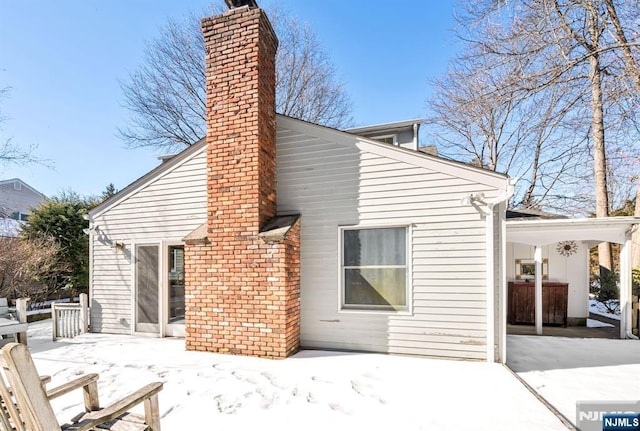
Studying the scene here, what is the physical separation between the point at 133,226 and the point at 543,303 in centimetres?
974

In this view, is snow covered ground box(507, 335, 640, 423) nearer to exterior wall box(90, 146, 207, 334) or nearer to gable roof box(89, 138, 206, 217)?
exterior wall box(90, 146, 207, 334)

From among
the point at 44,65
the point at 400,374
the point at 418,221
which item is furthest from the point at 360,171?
the point at 44,65

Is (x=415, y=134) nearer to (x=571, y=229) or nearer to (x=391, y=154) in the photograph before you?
(x=391, y=154)

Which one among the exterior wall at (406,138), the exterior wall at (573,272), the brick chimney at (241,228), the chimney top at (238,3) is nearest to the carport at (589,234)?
the exterior wall at (573,272)

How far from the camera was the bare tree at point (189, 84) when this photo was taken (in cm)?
1299

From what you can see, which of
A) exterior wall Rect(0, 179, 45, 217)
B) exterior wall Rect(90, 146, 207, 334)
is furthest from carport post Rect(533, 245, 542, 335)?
exterior wall Rect(0, 179, 45, 217)

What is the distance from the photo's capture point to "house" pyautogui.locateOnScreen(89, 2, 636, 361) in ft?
14.5

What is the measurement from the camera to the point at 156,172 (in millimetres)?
6160

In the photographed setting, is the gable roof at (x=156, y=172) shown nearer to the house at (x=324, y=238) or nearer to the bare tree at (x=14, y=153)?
the house at (x=324, y=238)

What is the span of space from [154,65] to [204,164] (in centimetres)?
1038

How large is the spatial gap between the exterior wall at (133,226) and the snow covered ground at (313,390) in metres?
1.43

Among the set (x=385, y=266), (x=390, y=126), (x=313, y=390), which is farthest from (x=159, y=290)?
(x=390, y=126)

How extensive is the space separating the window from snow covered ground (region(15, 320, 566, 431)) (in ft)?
2.74

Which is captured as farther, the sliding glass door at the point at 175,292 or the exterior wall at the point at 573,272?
the exterior wall at the point at 573,272
